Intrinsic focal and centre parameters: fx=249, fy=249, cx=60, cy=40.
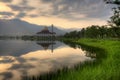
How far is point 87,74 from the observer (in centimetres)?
2095

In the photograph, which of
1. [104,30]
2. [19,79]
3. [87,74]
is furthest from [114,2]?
[104,30]

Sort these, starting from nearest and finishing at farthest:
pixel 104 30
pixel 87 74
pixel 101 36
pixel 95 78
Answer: pixel 95 78, pixel 87 74, pixel 104 30, pixel 101 36

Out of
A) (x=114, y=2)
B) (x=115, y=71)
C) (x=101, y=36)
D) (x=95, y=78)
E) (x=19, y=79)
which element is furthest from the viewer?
(x=101, y=36)

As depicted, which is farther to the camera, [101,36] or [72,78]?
[101,36]

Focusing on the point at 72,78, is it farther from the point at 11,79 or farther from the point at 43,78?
the point at 11,79

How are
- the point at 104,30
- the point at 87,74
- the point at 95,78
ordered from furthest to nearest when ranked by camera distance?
1. the point at 104,30
2. the point at 87,74
3. the point at 95,78

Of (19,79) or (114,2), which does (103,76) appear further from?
(114,2)

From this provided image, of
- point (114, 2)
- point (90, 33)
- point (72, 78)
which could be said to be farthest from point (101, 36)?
point (72, 78)

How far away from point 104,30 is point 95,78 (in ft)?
460

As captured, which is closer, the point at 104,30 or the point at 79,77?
the point at 79,77

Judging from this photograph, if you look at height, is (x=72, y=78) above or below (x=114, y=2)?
below

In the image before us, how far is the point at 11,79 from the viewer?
83.7 feet

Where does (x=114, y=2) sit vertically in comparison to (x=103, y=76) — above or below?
above

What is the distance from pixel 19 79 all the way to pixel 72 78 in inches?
275
